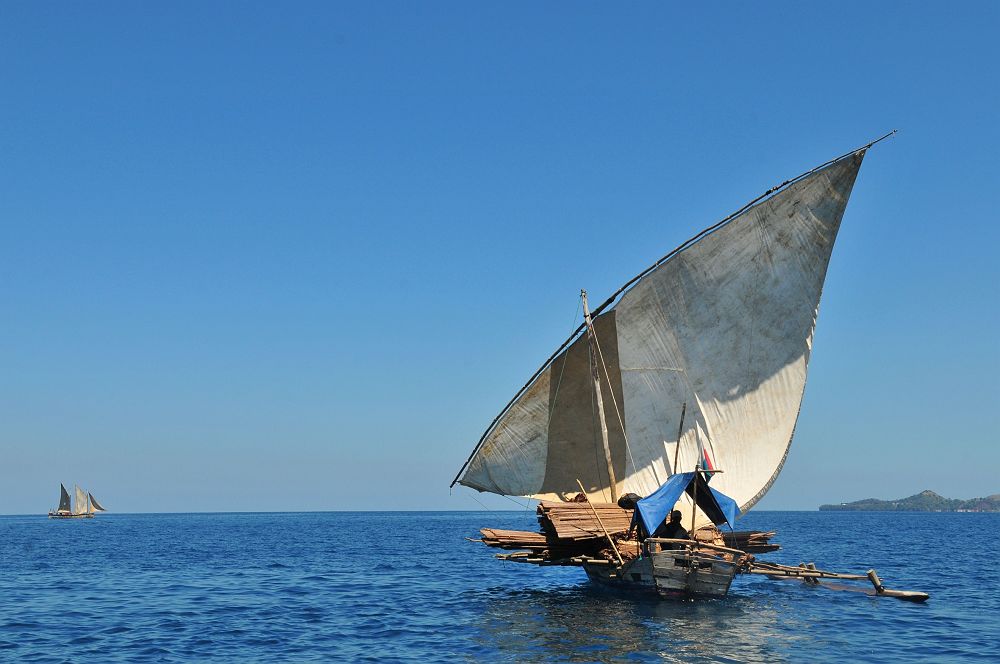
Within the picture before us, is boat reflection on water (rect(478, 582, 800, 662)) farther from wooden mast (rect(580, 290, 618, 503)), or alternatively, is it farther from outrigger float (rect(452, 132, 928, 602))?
wooden mast (rect(580, 290, 618, 503))

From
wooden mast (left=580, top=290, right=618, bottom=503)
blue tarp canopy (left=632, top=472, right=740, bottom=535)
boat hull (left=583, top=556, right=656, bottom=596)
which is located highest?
wooden mast (left=580, top=290, right=618, bottom=503)

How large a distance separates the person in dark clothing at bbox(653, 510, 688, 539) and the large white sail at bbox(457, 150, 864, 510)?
3948 millimetres

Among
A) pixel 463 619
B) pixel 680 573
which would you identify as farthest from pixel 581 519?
pixel 463 619

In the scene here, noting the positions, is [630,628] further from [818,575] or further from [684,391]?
[684,391]

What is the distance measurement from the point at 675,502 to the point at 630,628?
525 cm

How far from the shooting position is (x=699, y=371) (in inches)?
1310

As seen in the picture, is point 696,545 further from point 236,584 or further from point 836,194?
point 236,584

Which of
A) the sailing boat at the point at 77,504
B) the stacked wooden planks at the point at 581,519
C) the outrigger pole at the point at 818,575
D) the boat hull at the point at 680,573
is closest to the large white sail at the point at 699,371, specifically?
the stacked wooden planks at the point at 581,519

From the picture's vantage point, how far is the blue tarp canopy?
92.6ft

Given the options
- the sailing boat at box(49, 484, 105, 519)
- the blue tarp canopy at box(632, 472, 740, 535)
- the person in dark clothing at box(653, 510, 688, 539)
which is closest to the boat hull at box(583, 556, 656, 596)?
the blue tarp canopy at box(632, 472, 740, 535)

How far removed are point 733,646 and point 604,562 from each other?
23.8 ft

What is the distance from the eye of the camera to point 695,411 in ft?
110

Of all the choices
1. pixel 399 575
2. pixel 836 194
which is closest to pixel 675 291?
pixel 836 194

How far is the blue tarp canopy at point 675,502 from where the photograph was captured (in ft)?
92.6
